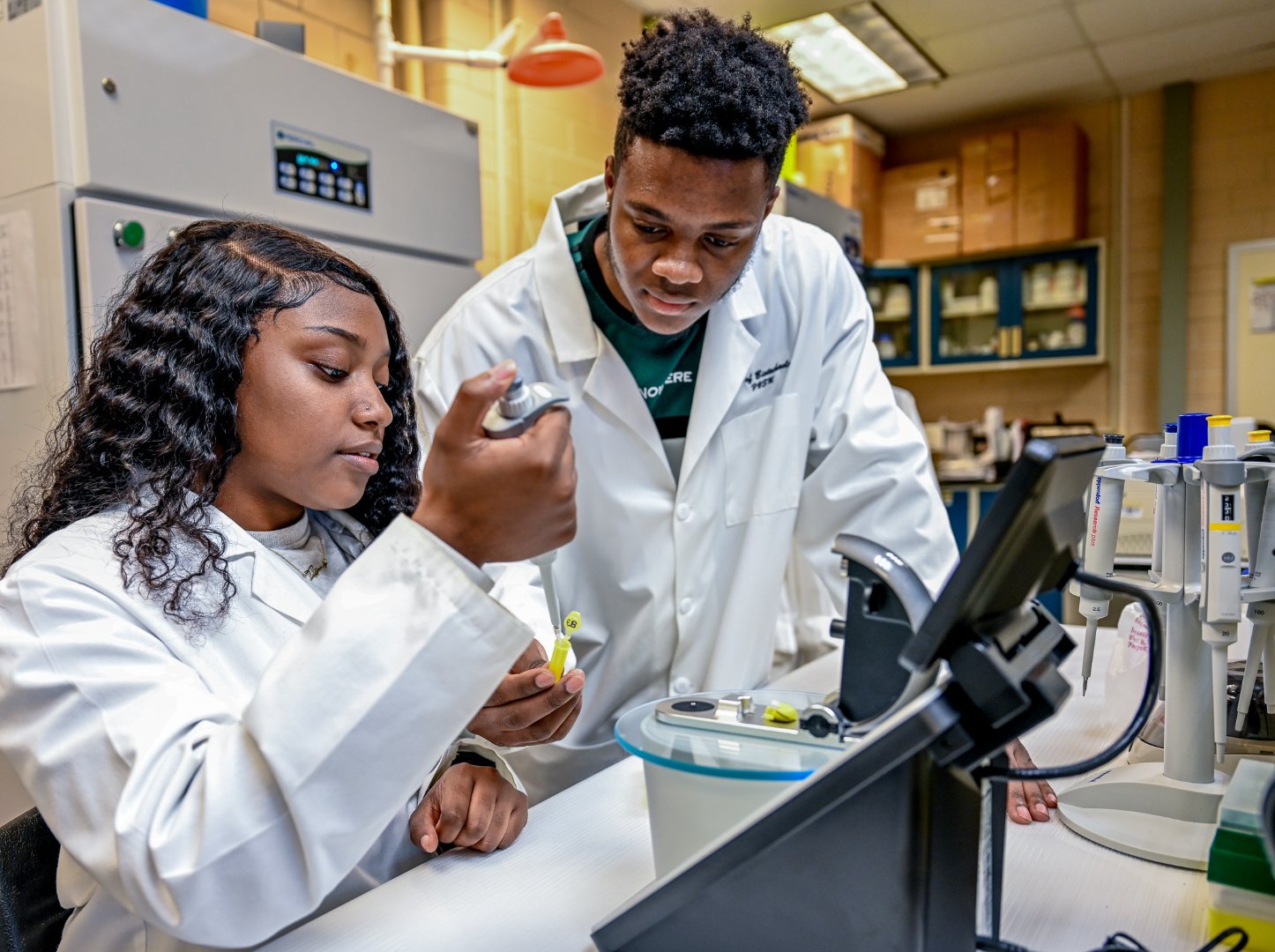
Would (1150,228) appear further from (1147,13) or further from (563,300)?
(563,300)

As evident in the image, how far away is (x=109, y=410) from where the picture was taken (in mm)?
927

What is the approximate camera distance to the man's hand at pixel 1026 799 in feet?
2.96

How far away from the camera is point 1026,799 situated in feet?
3.01

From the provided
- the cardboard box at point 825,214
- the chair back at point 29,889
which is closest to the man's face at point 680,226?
the chair back at point 29,889

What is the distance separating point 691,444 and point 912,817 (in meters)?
0.91

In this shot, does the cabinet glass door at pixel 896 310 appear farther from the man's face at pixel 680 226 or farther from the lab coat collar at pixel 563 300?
the man's face at pixel 680 226

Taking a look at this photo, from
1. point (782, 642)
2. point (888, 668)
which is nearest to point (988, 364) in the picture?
point (782, 642)

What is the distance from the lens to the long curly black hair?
0.85 metres

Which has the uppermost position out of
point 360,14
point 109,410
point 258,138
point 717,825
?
point 360,14

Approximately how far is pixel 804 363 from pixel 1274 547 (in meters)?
0.76

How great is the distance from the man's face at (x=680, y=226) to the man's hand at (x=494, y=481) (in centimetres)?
60

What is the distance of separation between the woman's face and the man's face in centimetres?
39

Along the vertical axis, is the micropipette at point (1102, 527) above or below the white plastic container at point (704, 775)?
above

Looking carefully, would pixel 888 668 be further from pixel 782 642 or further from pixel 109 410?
pixel 782 642
